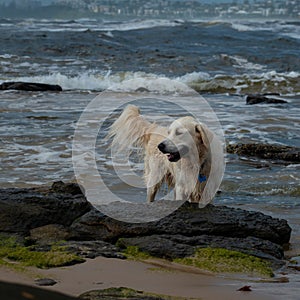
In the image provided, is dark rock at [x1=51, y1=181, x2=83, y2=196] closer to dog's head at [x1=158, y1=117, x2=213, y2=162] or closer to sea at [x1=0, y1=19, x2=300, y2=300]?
dog's head at [x1=158, y1=117, x2=213, y2=162]

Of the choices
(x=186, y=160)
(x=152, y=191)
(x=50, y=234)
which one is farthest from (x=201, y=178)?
(x=50, y=234)

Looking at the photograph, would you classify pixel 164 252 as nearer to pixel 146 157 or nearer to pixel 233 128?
pixel 146 157

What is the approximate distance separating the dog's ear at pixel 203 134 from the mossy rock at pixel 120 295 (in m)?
2.81

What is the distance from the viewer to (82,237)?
5.70 meters

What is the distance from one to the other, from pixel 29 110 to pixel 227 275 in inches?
415

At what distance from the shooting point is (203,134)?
22.4 ft

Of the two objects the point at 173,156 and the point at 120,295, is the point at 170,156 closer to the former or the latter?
the point at 173,156

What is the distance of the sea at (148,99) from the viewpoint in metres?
9.02

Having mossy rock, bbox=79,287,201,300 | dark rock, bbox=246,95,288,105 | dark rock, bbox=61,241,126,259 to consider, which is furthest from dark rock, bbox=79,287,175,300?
dark rock, bbox=246,95,288,105

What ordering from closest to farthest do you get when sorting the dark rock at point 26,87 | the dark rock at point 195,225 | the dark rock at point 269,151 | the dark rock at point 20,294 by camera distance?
the dark rock at point 20,294 → the dark rock at point 195,225 → the dark rock at point 269,151 → the dark rock at point 26,87

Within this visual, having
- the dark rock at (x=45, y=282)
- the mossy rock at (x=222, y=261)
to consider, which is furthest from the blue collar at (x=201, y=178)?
the dark rock at (x=45, y=282)

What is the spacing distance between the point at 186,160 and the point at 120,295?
116 inches

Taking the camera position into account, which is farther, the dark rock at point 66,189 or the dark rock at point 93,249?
the dark rock at point 66,189

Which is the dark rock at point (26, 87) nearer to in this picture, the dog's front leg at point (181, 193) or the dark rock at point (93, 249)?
the dog's front leg at point (181, 193)
